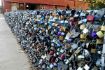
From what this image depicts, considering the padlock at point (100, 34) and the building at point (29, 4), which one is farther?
the building at point (29, 4)

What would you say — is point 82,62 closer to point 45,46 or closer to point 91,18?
point 91,18

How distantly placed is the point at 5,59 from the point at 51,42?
3972mm

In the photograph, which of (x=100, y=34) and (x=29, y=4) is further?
(x=29, y=4)

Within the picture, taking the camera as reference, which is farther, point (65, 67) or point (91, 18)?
point (65, 67)

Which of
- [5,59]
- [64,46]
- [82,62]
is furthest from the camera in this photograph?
[5,59]

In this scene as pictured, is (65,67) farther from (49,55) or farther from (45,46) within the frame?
(45,46)

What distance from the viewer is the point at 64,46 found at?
14.8 ft

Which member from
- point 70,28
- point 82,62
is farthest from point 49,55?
point 82,62

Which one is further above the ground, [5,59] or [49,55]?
[49,55]

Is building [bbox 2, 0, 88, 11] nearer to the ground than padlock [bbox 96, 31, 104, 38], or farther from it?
nearer to the ground

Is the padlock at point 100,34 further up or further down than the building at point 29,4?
further up

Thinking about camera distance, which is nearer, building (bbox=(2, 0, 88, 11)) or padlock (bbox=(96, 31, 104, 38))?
padlock (bbox=(96, 31, 104, 38))

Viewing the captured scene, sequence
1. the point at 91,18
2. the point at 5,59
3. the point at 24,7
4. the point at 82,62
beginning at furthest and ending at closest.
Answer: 1. the point at 24,7
2. the point at 5,59
3. the point at 82,62
4. the point at 91,18

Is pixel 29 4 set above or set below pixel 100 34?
below
